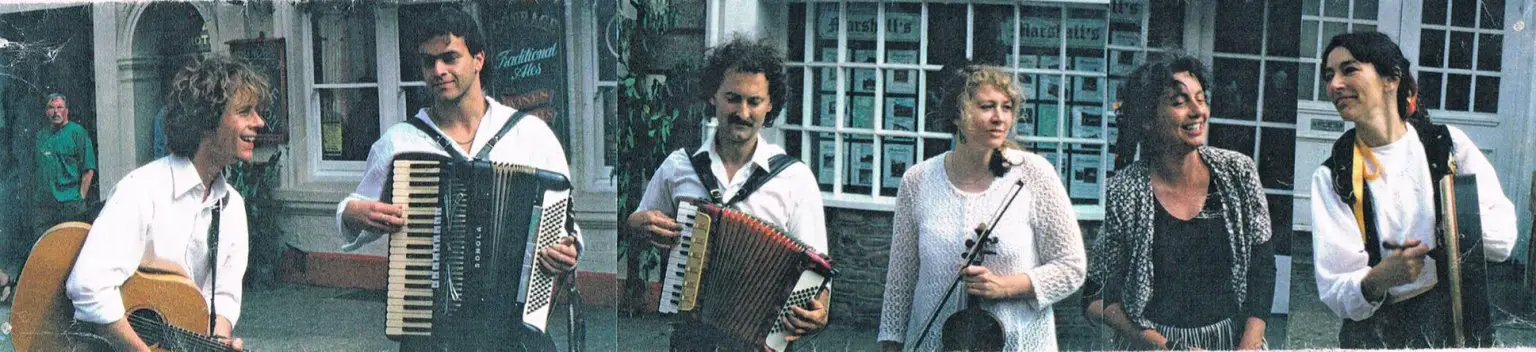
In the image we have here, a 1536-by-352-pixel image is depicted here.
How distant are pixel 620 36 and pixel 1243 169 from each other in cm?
251

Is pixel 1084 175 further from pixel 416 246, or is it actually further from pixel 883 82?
pixel 416 246

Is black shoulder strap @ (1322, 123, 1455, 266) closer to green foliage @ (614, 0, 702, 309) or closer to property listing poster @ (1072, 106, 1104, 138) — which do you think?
property listing poster @ (1072, 106, 1104, 138)

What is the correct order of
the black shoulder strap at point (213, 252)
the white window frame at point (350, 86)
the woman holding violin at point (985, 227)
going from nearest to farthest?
the woman holding violin at point (985, 227) → the white window frame at point (350, 86) → the black shoulder strap at point (213, 252)

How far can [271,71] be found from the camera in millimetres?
6098

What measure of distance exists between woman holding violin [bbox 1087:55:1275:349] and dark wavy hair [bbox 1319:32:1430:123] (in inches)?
22.4

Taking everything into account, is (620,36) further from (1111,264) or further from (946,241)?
(1111,264)

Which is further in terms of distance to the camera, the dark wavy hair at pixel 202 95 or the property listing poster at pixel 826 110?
the dark wavy hair at pixel 202 95

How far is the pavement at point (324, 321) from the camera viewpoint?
20.1 ft

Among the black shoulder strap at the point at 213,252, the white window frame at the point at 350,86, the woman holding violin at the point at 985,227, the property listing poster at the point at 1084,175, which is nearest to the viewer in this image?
the woman holding violin at the point at 985,227

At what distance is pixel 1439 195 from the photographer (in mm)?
6070

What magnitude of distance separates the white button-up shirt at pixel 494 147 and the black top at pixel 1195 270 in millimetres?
2382

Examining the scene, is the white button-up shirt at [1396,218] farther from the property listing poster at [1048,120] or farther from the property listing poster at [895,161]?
the property listing poster at [895,161]

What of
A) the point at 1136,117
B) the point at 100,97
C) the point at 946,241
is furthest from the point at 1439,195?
the point at 100,97

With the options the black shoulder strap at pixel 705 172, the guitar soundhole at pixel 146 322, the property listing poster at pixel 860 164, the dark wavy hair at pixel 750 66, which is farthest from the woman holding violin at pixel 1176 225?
the guitar soundhole at pixel 146 322
